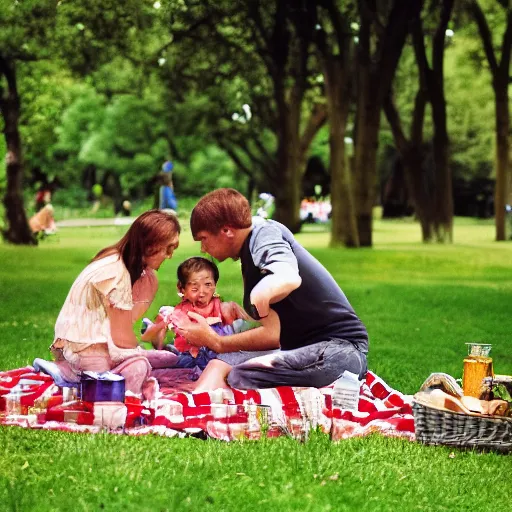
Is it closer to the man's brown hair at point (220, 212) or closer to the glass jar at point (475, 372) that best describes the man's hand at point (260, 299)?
the man's brown hair at point (220, 212)

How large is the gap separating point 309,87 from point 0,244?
1092 cm

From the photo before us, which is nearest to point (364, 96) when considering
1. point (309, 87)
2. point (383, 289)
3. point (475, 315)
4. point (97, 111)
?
point (309, 87)

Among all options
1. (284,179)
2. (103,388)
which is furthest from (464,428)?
(284,179)

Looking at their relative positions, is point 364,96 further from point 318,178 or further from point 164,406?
point 318,178

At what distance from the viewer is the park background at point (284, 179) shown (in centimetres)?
594

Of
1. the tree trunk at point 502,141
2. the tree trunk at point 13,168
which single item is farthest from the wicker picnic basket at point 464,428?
the tree trunk at point 502,141

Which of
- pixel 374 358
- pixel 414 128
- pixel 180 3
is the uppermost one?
pixel 180 3

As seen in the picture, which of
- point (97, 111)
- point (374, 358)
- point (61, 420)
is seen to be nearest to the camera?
point (61, 420)

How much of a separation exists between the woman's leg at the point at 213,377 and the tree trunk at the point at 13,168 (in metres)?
23.2

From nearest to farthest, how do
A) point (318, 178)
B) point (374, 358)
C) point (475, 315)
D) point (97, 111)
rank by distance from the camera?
1. point (374, 358)
2. point (475, 315)
3. point (97, 111)
4. point (318, 178)

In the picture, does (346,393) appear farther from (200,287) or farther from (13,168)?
(13,168)

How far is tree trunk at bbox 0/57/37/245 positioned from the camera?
30203 millimetres

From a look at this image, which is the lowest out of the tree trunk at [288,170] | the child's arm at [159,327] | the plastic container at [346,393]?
the plastic container at [346,393]

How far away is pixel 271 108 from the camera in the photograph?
4262 centimetres
